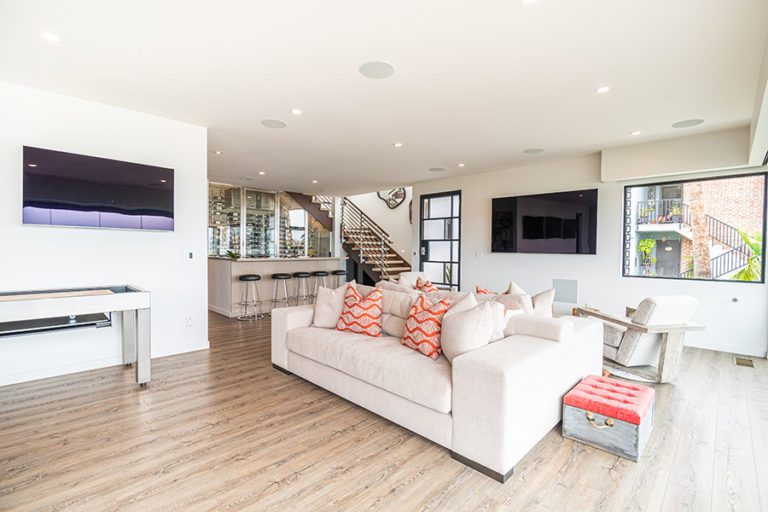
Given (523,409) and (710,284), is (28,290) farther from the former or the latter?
(710,284)

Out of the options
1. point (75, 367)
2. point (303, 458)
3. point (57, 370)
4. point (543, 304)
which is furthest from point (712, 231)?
point (57, 370)

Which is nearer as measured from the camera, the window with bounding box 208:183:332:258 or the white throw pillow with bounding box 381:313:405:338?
the white throw pillow with bounding box 381:313:405:338

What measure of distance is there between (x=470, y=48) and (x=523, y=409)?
8.00ft

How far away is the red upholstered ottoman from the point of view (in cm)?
228

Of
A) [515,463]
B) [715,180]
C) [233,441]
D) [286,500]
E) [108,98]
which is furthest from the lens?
[715,180]

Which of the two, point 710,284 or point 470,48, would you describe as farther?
point 710,284

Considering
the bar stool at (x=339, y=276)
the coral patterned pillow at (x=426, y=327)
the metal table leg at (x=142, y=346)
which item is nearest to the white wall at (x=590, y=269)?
the bar stool at (x=339, y=276)

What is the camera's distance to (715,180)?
189 inches

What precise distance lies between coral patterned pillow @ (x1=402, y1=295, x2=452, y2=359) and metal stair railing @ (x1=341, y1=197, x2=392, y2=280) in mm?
6721

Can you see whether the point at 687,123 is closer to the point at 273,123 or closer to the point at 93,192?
the point at 273,123

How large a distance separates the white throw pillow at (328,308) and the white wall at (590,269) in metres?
3.86

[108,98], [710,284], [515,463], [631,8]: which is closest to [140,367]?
[108,98]

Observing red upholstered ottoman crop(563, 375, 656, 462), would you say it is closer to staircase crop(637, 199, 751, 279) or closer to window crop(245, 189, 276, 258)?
staircase crop(637, 199, 751, 279)

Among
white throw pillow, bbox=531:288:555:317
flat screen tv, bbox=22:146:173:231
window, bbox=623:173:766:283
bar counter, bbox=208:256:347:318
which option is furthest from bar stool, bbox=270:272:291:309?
window, bbox=623:173:766:283
